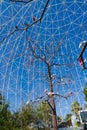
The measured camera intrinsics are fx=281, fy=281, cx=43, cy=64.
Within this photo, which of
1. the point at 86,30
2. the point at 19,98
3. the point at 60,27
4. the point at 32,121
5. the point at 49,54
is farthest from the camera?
the point at 32,121

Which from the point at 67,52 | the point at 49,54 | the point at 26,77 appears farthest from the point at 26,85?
the point at 49,54

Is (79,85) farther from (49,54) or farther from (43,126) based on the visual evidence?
(43,126)

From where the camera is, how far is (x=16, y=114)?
43.0m

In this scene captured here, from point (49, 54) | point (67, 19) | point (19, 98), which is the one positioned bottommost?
point (49, 54)

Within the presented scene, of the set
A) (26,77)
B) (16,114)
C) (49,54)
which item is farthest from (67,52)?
(49,54)

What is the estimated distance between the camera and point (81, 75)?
111 feet

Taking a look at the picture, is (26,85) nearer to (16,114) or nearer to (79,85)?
(79,85)

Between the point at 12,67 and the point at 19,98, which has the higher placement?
the point at 12,67

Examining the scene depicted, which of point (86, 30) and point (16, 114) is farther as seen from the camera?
point (16, 114)

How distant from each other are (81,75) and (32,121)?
87.4 feet

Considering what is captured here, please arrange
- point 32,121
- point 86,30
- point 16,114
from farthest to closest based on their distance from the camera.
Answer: point 32,121
point 16,114
point 86,30

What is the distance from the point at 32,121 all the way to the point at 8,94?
27.3 m

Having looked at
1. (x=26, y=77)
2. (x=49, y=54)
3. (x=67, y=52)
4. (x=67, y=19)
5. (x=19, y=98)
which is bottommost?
(x=49, y=54)

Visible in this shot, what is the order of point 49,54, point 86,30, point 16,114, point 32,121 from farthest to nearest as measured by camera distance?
point 32,121, point 16,114, point 86,30, point 49,54
